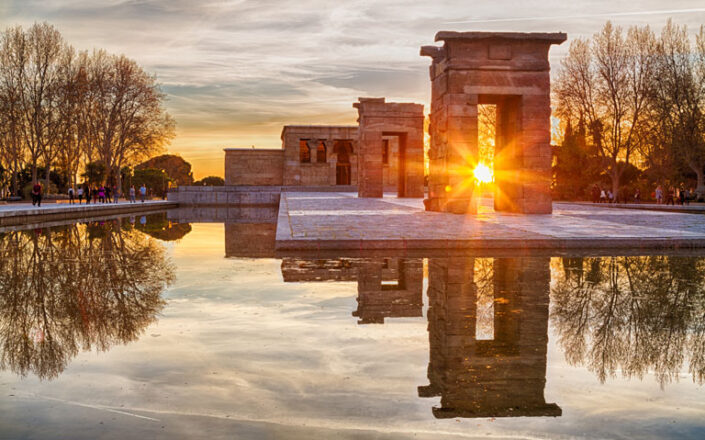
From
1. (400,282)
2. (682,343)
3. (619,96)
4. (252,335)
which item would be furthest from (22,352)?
(619,96)

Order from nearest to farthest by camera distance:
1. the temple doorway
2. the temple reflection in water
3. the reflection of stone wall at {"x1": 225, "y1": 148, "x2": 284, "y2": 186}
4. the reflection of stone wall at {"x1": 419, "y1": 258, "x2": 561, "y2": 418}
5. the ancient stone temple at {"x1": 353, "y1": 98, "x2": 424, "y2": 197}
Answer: the reflection of stone wall at {"x1": 419, "y1": 258, "x2": 561, "y2": 418}, the temple reflection in water, the ancient stone temple at {"x1": 353, "y1": 98, "x2": 424, "y2": 197}, the reflection of stone wall at {"x1": 225, "y1": 148, "x2": 284, "y2": 186}, the temple doorway

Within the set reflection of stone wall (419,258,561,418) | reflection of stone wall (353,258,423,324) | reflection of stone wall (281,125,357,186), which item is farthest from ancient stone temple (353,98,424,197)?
reflection of stone wall (281,125,357,186)

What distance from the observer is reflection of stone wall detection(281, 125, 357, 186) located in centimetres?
6419

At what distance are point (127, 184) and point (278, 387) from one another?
70.0 meters

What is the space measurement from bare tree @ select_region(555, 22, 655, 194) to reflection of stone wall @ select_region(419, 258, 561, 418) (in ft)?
122

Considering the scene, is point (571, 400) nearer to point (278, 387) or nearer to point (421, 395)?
point (421, 395)

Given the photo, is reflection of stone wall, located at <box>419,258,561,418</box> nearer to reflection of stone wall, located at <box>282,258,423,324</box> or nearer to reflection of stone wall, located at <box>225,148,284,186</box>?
reflection of stone wall, located at <box>282,258,423,324</box>

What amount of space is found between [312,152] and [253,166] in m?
6.17

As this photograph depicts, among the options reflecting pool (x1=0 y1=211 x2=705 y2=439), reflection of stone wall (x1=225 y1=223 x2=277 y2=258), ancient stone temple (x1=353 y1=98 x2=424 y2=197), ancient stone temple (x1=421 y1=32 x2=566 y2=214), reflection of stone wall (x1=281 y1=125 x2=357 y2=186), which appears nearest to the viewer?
reflecting pool (x1=0 y1=211 x2=705 y2=439)

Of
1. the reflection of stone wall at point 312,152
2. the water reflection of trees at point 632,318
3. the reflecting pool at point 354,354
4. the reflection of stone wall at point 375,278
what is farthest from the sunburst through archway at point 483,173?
the reflecting pool at point 354,354

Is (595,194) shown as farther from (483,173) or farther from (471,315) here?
(471,315)

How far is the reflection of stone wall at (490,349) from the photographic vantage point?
3451 millimetres

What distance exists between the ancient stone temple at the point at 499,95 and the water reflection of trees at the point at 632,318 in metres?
10.3

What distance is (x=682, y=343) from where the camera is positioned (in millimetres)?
4730
